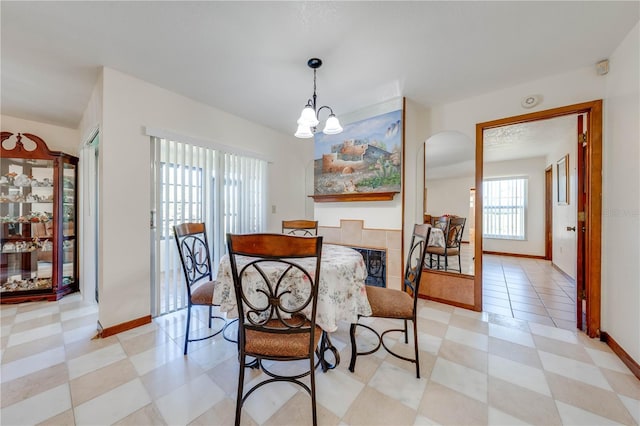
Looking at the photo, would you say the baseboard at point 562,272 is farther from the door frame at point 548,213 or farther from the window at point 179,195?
the window at point 179,195

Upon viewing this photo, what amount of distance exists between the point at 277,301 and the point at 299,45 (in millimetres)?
1864

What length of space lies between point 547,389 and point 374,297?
115cm

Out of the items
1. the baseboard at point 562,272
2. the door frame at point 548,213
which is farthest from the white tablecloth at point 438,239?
the door frame at point 548,213

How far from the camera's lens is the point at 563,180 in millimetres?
4027

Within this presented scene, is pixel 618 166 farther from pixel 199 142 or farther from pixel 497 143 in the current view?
pixel 199 142

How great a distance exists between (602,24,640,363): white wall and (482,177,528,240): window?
147 inches

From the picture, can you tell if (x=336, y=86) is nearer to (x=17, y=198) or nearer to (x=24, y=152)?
(x=24, y=152)

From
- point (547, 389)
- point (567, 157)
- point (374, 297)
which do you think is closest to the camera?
point (547, 389)

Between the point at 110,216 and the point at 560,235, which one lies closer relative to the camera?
the point at 110,216

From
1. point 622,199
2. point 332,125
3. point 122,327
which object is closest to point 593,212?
point 622,199

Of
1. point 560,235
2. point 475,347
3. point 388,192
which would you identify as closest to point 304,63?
point 388,192

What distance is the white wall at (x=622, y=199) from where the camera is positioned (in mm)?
1667

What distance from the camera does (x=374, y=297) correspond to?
5.80ft

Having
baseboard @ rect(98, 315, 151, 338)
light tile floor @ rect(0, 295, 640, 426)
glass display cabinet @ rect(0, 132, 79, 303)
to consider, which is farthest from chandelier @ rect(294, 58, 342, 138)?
glass display cabinet @ rect(0, 132, 79, 303)
